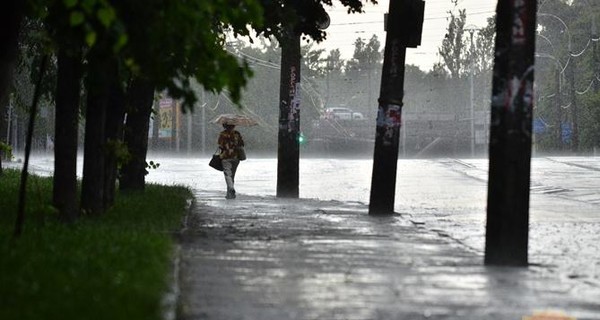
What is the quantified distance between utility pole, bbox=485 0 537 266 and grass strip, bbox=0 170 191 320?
3.06 meters

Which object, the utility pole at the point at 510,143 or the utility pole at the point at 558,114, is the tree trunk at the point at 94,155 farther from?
the utility pole at the point at 558,114

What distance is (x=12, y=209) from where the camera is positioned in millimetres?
16766

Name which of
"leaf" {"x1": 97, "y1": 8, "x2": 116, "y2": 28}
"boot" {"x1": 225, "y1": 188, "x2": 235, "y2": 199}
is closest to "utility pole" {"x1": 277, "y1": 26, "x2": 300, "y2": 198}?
"boot" {"x1": 225, "y1": 188, "x2": 235, "y2": 199}

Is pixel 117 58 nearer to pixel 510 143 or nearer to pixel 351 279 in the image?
pixel 351 279

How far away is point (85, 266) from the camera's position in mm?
9531

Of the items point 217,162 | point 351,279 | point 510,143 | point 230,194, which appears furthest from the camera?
point 217,162

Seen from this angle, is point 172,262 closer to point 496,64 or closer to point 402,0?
point 496,64

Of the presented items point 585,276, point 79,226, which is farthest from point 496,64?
point 79,226

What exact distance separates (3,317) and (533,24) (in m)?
6.72

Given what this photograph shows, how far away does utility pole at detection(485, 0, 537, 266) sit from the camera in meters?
12.2

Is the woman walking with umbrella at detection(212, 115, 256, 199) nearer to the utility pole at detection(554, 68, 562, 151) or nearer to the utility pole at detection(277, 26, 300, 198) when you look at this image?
the utility pole at detection(277, 26, 300, 198)

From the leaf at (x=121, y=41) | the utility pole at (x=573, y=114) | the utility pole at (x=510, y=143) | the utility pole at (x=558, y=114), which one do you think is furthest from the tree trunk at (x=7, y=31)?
the utility pole at (x=558, y=114)

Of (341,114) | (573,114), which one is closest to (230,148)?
(573,114)

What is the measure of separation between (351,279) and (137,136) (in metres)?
12.7
